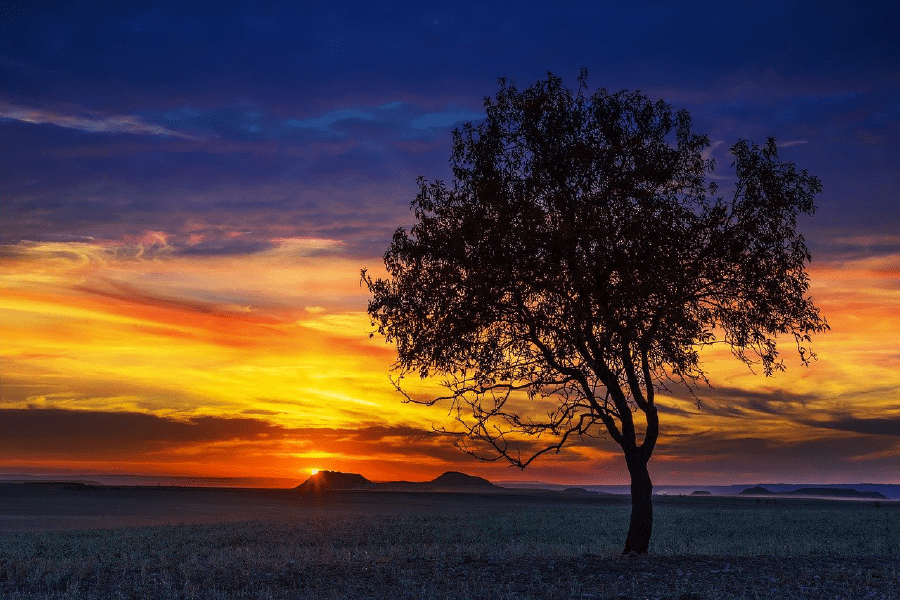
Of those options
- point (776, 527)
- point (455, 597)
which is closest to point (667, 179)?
point (455, 597)

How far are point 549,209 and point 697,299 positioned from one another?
519 centimetres

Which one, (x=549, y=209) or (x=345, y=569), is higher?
(x=549, y=209)

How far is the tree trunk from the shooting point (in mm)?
24594

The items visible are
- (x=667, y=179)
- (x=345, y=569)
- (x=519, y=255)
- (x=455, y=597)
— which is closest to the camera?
(x=455, y=597)

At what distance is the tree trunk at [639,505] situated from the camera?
2459 cm

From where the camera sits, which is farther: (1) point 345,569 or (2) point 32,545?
(2) point 32,545

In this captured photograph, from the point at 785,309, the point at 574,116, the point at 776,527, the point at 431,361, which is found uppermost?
the point at 574,116

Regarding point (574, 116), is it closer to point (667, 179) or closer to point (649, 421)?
point (667, 179)

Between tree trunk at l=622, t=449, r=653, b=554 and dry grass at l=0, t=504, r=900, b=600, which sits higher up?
tree trunk at l=622, t=449, r=653, b=554

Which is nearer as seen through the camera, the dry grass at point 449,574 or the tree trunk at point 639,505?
the dry grass at point 449,574

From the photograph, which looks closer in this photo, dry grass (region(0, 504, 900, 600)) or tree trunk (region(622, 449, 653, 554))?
dry grass (region(0, 504, 900, 600))

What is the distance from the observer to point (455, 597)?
55.9ft

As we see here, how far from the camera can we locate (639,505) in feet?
81.8

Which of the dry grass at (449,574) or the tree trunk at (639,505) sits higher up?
the tree trunk at (639,505)
